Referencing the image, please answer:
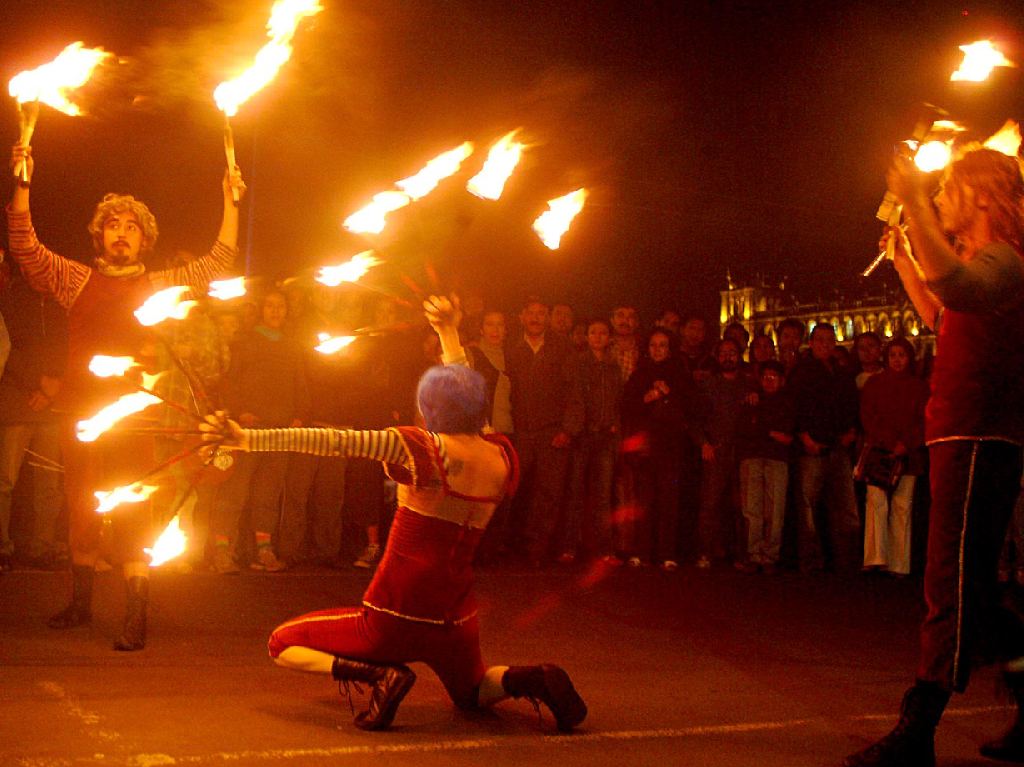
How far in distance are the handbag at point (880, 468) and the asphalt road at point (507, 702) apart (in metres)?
1.97

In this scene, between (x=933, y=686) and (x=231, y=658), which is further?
(x=231, y=658)

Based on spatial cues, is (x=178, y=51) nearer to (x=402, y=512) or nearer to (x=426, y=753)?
(x=402, y=512)

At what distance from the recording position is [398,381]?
10.2 meters

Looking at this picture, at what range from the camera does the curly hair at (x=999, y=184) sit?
4.20 meters

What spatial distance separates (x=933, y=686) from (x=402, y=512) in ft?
6.81

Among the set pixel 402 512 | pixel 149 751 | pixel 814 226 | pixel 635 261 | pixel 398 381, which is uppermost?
pixel 814 226

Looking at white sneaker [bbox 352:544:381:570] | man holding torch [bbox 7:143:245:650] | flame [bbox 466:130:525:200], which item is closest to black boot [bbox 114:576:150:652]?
man holding torch [bbox 7:143:245:650]

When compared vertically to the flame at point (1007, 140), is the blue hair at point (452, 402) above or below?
below

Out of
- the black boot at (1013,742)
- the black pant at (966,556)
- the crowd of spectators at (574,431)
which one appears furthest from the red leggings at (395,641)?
the crowd of spectators at (574,431)

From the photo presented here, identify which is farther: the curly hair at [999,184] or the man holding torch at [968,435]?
the curly hair at [999,184]

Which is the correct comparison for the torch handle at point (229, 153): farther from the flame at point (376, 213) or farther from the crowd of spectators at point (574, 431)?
the crowd of spectators at point (574, 431)

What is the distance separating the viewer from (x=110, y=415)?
5246mm

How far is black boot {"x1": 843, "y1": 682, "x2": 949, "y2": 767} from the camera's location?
3.95 meters

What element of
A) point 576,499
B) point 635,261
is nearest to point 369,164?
point 635,261
